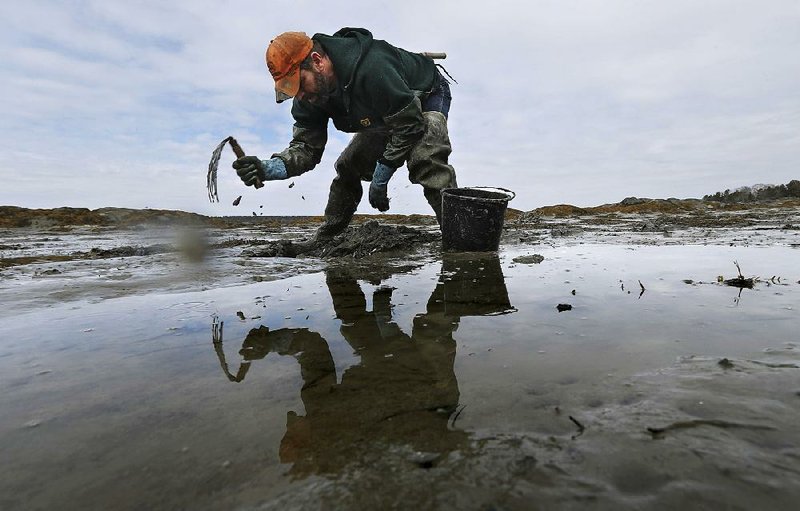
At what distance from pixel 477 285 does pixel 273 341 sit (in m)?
1.50

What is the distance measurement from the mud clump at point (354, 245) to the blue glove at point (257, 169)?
42.9 inches

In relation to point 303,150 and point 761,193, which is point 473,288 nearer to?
point 303,150

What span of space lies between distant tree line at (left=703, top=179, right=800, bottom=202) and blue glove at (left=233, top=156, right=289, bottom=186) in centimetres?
3514

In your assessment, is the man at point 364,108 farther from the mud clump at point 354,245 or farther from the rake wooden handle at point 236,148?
the mud clump at point 354,245

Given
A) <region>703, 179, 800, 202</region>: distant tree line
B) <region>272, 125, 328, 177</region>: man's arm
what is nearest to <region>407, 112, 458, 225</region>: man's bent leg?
<region>272, 125, 328, 177</region>: man's arm

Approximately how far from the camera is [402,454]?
36.6 inches

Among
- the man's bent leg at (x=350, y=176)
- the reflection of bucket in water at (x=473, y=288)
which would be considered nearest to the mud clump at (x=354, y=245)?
the man's bent leg at (x=350, y=176)

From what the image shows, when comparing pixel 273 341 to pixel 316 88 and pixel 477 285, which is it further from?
pixel 316 88

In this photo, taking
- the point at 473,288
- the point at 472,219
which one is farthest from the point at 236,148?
the point at 473,288

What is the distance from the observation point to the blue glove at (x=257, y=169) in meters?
4.20

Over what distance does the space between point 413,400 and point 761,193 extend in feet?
126

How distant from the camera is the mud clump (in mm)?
5199

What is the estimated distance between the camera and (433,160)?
4727 millimetres

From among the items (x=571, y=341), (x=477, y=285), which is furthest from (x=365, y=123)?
(x=571, y=341)
